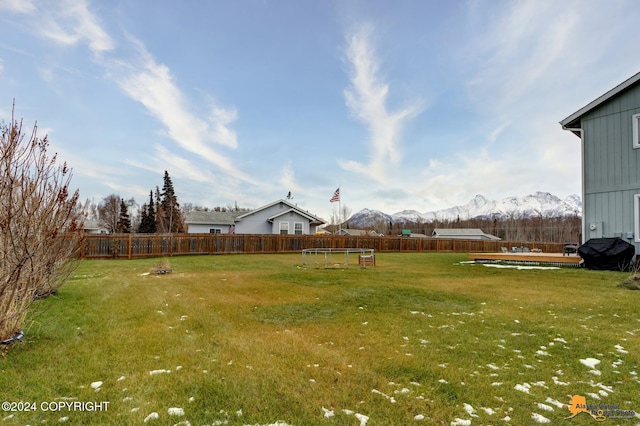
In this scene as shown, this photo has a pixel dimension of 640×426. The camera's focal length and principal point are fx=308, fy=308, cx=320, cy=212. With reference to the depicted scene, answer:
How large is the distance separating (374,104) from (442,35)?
4705mm

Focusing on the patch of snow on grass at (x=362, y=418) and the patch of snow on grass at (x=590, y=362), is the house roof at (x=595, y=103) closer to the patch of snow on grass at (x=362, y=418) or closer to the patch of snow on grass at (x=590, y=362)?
the patch of snow on grass at (x=590, y=362)

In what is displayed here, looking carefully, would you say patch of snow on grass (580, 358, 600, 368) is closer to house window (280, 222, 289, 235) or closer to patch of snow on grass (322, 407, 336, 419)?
patch of snow on grass (322, 407, 336, 419)

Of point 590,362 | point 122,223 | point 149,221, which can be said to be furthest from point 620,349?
point 122,223

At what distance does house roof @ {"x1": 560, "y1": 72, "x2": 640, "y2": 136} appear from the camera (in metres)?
10.7

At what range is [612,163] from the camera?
36.9 ft

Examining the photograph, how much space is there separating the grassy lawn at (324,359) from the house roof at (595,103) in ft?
27.6

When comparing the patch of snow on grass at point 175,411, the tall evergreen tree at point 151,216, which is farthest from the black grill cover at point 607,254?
the tall evergreen tree at point 151,216

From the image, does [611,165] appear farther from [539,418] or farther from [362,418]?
[362,418]

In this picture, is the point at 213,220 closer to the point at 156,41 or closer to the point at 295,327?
the point at 156,41

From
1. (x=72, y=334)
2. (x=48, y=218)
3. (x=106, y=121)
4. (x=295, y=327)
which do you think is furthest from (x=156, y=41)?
(x=295, y=327)

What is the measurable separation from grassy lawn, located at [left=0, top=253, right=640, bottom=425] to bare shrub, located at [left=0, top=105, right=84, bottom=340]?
0.62 meters

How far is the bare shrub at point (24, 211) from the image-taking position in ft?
11.4

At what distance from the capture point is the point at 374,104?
16.5m

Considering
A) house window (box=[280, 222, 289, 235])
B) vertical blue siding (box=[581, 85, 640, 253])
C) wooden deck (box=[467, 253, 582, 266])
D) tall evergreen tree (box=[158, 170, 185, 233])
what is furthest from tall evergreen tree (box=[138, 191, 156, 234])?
vertical blue siding (box=[581, 85, 640, 253])
